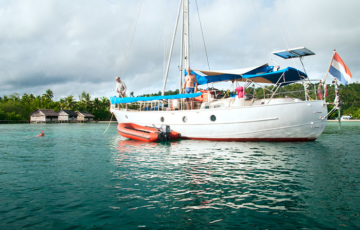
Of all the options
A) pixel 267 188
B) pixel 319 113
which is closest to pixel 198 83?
pixel 319 113

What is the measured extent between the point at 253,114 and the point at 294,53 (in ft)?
15.0

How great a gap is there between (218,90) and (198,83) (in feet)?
5.46

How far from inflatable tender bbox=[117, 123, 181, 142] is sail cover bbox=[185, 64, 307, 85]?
15.2 feet

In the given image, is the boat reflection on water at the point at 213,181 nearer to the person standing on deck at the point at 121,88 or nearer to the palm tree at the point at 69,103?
the person standing on deck at the point at 121,88

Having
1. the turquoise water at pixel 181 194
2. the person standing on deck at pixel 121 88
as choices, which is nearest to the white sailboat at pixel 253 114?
the person standing on deck at pixel 121 88

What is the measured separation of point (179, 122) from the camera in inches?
673

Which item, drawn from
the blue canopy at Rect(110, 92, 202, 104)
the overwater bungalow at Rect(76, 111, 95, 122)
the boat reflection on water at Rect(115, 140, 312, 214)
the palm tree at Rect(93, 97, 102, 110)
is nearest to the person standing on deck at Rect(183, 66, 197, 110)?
the blue canopy at Rect(110, 92, 202, 104)

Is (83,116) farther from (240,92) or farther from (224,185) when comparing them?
(224,185)

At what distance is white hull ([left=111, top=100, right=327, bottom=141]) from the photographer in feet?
44.3

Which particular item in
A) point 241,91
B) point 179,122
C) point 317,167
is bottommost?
point 317,167

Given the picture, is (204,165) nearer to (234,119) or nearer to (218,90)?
(234,119)

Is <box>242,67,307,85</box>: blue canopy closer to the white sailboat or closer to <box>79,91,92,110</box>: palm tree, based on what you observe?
the white sailboat

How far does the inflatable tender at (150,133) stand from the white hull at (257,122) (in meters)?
0.88

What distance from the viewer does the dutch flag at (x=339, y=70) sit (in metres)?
13.0
